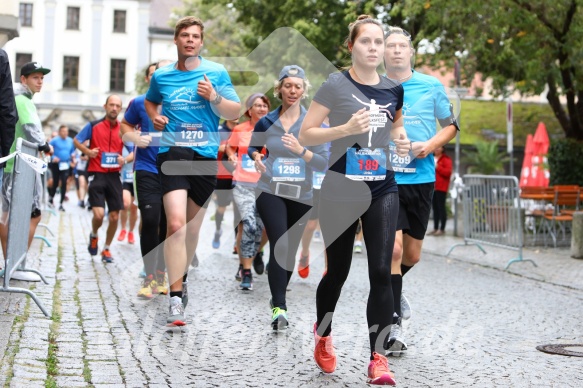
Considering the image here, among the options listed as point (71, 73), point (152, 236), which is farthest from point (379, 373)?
point (71, 73)

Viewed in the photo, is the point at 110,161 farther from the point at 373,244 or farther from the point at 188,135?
the point at 373,244

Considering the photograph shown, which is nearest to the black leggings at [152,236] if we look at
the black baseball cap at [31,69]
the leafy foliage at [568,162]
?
the black baseball cap at [31,69]

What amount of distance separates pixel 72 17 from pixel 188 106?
180 ft

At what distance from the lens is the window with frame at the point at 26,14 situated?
57.7 metres

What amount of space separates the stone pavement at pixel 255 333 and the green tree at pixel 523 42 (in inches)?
285

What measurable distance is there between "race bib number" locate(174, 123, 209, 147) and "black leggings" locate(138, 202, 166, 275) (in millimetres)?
1578

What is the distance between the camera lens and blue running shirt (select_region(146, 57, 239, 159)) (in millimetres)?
7582

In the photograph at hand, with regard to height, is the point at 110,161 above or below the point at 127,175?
above

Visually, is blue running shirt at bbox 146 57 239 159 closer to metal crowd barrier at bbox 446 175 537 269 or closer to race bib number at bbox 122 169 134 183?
metal crowd barrier at bbox 446 175 537 269

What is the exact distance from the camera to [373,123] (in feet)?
18.7

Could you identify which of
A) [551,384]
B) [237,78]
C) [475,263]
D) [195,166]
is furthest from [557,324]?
[237,78]

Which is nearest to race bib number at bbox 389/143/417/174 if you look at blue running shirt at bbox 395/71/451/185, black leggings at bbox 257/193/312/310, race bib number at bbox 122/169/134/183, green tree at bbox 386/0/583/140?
blue running shirt at bbox 395/71/451/185

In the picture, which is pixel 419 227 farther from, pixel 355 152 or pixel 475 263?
pixel 475 263

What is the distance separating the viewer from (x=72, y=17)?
198ft
